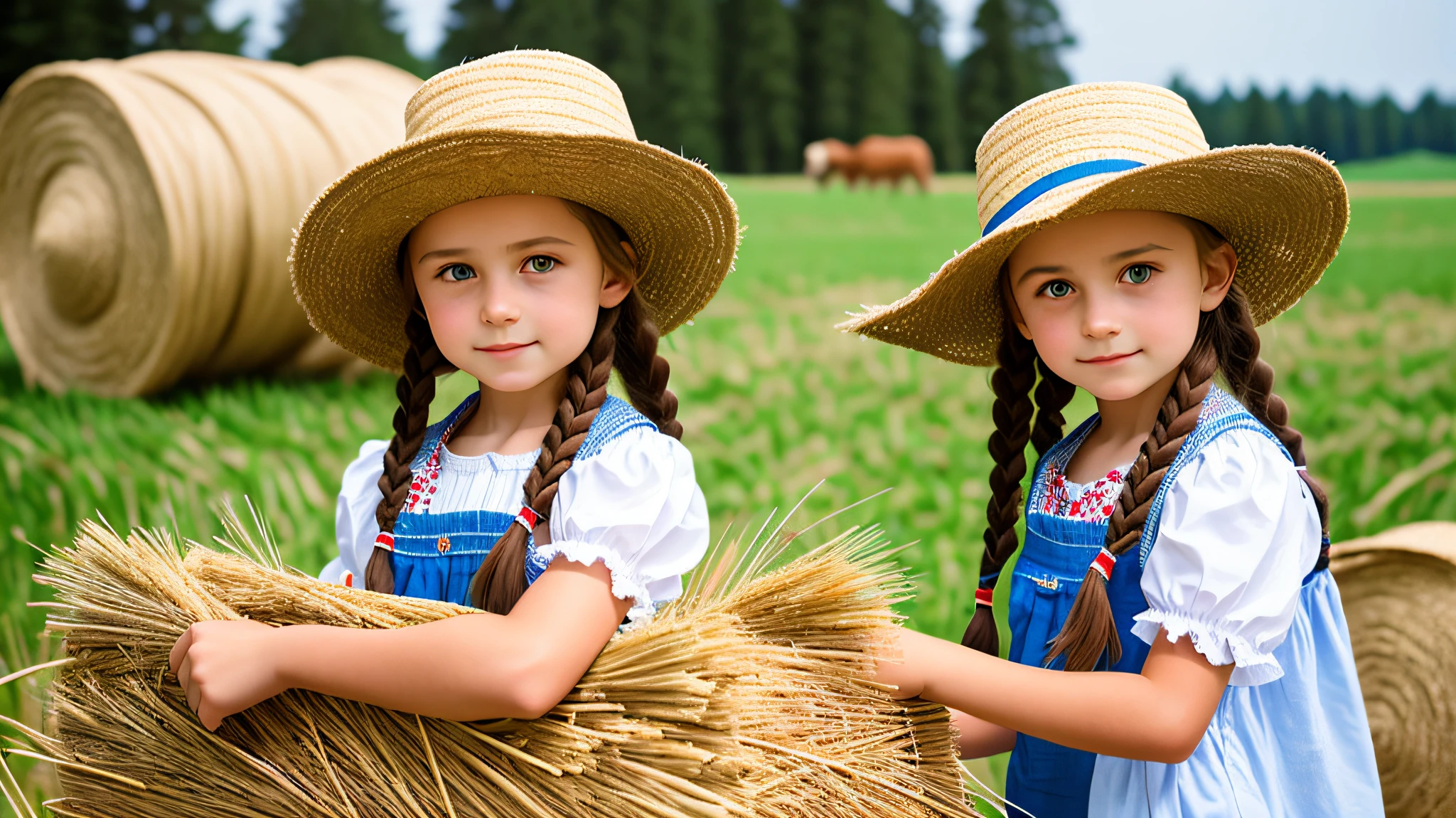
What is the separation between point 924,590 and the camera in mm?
3385

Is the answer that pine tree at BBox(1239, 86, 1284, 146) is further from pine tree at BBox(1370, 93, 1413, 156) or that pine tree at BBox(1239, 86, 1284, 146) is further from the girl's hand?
the girl's hand

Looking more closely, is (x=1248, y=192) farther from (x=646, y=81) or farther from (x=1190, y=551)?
(x=646, y=81)

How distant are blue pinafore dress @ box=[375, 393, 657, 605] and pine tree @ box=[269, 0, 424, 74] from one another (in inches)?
312

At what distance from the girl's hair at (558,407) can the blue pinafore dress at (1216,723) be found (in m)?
0.61

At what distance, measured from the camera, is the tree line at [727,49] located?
26.8ft

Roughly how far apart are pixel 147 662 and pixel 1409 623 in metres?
2.18

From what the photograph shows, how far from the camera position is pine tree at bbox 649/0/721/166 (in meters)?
8.57

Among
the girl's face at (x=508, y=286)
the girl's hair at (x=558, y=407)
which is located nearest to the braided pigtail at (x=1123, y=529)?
the girl's hair at (x=558, y=407)

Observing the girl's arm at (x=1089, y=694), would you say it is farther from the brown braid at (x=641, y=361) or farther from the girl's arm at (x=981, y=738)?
the brown braid at (x=641, y=361)

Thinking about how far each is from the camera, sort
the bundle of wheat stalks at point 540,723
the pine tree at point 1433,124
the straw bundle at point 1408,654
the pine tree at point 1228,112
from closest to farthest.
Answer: the bundle of wheat stalks at point 540,723, the straw bundle at point 1408,654, the pine tree at point 1228,112, the pine tree at point 1433,124

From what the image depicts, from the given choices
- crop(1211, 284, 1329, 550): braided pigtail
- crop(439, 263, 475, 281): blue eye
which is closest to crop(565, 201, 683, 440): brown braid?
crop(439, 263, 475, 281): blue eye

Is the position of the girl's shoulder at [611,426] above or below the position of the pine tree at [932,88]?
below

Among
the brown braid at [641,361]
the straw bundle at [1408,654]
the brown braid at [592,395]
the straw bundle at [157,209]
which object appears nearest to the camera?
the brown braid at [592,395]

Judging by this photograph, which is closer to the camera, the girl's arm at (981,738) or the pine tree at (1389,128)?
the girl's arm at (981,738)
